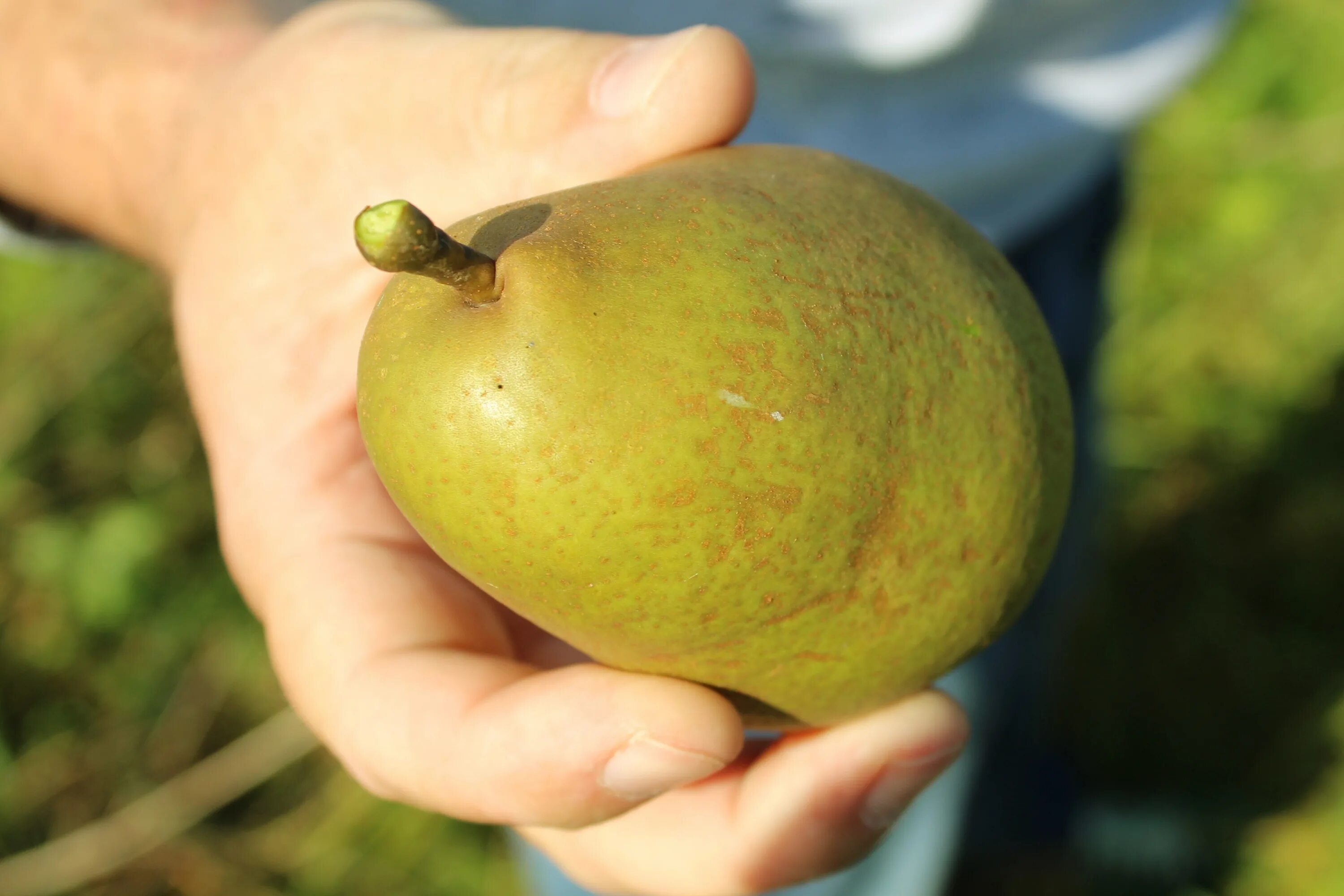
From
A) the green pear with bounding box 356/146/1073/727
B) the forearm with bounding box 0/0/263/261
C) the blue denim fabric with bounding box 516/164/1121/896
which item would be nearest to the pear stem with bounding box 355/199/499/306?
the green pear with bounding box 356/146/1073/727

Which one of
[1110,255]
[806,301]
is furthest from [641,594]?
[1110,255]

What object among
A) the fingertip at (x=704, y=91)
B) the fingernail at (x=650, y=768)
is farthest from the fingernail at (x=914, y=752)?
the fingertip at (x=704, y=91)

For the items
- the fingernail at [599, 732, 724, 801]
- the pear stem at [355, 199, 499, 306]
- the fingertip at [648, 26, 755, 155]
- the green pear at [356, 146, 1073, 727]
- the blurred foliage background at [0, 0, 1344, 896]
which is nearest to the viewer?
the pear stem at [355, 199, 499, 306]

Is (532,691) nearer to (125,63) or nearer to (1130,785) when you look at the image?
(125,63)

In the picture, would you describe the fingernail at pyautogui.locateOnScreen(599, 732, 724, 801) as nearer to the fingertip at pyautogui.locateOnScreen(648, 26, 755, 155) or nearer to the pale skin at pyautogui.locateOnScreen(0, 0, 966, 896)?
the pale skin at pyautogui.locateOnScreen(0, 0, 966, 896)

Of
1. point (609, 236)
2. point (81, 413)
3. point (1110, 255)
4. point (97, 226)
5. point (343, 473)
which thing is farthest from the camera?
point (81, 413)

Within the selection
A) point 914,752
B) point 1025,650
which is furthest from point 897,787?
point 1025,650

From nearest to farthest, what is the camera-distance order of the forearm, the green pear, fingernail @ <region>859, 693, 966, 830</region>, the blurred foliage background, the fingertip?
the green pear
the fingertip
fingernail @ <region>859, 693, 966, 830</region>
the forearm
the blurred foliage background
